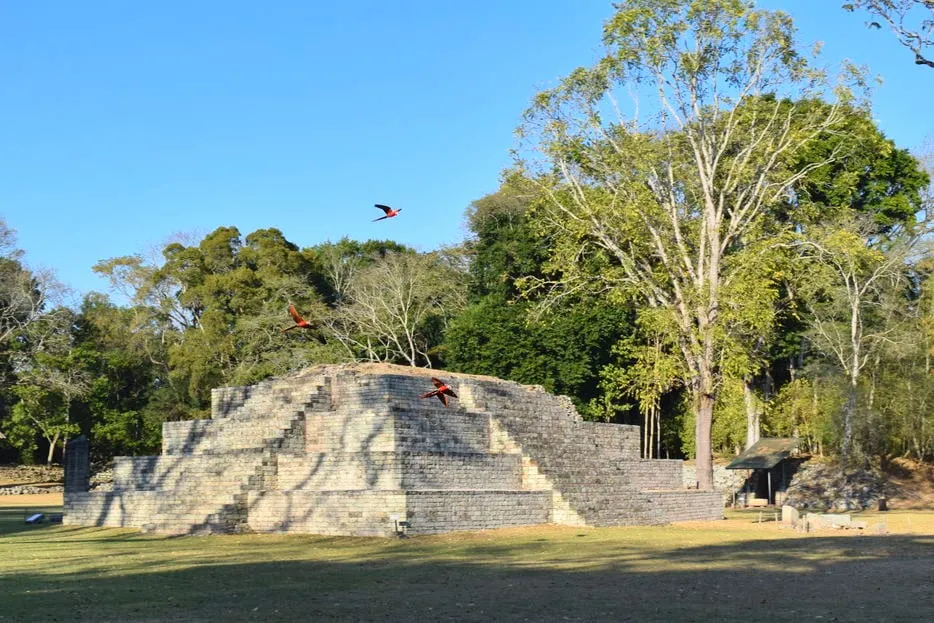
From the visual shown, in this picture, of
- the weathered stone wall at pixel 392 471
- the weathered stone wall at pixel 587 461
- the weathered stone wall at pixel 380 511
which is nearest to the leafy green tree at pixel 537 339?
the weathered stone wall at pixel 587 461

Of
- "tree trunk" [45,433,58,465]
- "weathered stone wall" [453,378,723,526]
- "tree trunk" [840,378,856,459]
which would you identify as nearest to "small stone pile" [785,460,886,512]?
"tree trunk" [840,378,856,459]

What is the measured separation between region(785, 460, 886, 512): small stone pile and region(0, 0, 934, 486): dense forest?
1366 mm

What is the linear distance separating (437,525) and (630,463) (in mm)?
10419

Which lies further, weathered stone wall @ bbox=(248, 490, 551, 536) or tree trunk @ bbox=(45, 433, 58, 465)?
tree trunk @ bbox=(45, 433, 58, 465)

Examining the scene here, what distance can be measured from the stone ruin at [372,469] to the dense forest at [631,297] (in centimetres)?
577

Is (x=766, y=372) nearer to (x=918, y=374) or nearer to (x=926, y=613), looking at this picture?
(x=918, y=374)

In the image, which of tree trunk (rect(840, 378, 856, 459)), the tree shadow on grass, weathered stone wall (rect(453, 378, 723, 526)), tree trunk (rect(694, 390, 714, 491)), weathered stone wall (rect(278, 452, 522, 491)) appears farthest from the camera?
tree trunk (rect(840, 378, 856, 459))

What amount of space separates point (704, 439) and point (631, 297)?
532 cm

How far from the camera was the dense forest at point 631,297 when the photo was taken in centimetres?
3191

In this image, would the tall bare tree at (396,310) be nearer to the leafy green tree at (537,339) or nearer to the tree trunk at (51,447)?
the leafy green tree at (537,339)

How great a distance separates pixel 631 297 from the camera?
1363 inches

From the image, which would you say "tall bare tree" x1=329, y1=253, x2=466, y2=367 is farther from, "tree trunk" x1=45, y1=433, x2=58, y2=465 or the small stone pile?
the small stone pile

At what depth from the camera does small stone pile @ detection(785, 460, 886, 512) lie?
131ft

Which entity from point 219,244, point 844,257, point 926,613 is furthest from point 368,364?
point 219,244
